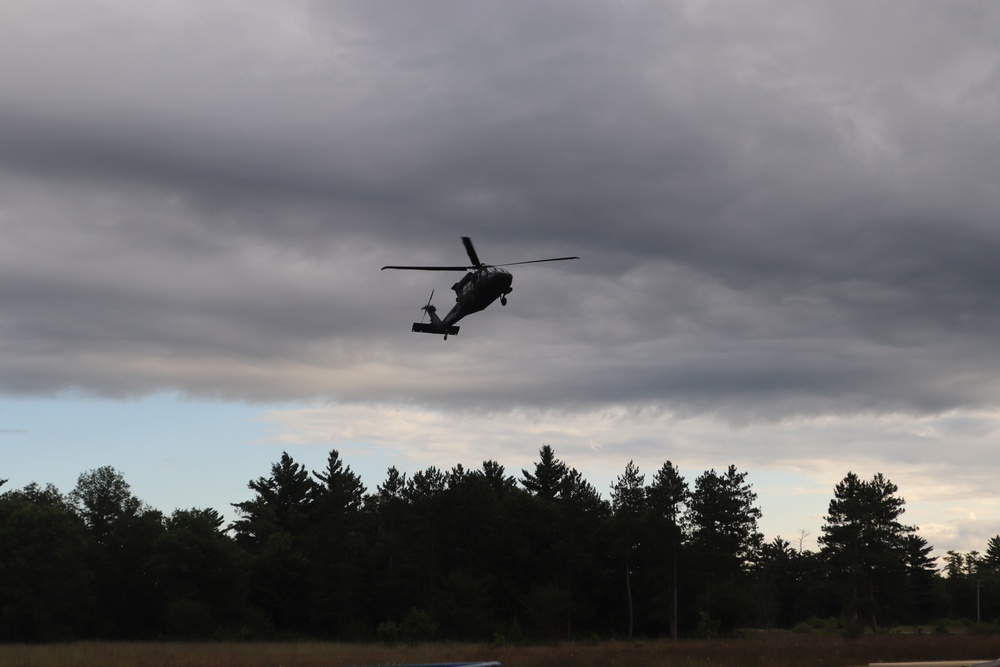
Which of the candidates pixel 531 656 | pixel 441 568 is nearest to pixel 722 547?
pixel 441 568

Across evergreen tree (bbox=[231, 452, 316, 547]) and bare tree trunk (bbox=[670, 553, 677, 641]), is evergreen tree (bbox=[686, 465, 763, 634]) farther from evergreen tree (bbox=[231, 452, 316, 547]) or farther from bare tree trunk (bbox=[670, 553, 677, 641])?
evergreen tree (bbox=[231, 452, 316, 547])

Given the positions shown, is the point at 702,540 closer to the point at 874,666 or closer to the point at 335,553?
the point at 335,553

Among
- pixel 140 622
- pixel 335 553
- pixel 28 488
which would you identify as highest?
pixel 28 488

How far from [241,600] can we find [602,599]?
103ft

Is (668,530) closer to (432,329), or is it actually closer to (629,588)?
(629,588)

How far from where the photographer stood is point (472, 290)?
128 ft

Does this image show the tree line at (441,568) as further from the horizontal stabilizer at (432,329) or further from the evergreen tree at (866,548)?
the horizontal stabilizer at (432,329)

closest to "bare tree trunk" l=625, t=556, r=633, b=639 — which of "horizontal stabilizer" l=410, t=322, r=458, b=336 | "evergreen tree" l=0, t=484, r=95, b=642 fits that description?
"evergreen tree" l=0, t=484, r=95, b=642

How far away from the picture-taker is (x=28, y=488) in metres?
108

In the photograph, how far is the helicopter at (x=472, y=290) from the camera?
3803 cm

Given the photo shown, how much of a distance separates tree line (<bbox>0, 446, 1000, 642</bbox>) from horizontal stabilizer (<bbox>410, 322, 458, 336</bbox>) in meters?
32.9

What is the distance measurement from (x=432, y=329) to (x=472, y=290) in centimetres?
381

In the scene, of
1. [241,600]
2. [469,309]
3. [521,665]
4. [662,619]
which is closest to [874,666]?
[521,665]

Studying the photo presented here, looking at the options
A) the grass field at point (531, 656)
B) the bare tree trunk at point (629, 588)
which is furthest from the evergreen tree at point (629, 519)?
the grass field at point (531, 656)
